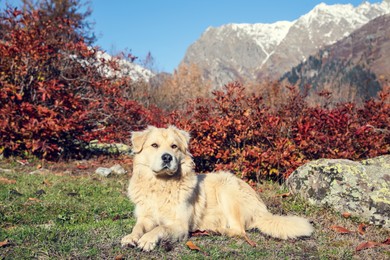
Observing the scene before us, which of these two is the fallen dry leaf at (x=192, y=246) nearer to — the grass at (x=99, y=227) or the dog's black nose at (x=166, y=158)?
the grass at (x=99, y=227)

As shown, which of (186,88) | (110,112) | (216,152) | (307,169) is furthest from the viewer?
(186,88)

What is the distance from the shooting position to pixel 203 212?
5.45m

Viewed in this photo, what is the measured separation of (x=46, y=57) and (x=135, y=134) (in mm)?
6829

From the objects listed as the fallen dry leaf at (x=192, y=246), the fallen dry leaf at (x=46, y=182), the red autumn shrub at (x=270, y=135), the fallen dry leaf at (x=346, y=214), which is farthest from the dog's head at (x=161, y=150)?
the red autumn shrub at (x=270, y=135)

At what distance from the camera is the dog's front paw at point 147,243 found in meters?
4.05

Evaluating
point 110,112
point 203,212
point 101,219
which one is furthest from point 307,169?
point 110,112

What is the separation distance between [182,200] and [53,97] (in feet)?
24.2

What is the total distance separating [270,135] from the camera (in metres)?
9.09

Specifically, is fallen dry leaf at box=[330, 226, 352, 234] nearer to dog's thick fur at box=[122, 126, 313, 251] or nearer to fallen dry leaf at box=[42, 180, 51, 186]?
dog's thick fur at box=[122, 126, 313, 251]

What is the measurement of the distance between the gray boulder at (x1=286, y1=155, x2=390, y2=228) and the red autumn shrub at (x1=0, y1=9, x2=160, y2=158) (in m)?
5.57

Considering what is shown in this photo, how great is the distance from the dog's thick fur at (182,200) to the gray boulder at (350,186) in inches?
69.7

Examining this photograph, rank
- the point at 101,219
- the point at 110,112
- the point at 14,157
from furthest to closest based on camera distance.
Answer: the point at 110,112
the point at 14,157
the point at 101,219

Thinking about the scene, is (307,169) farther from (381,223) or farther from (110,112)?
(110,112)

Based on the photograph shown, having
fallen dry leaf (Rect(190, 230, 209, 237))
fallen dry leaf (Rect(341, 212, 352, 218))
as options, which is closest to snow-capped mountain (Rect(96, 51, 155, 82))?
fallen dry leaf (Rect(190, 230, 209, 237))
